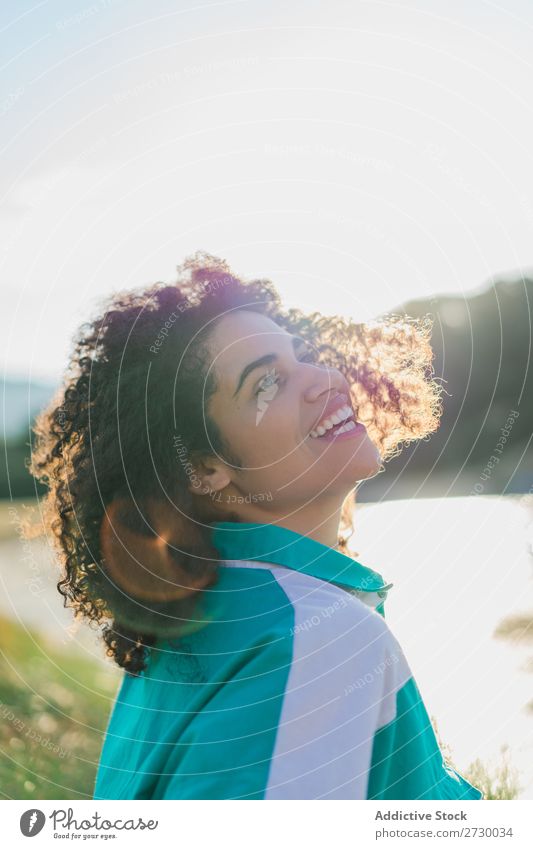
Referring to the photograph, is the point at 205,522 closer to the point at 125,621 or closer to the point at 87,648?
the point at 125,621

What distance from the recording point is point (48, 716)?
401 cm

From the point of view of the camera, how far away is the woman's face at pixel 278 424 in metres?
2.08

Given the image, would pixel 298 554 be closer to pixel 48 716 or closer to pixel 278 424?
pixel 278 424

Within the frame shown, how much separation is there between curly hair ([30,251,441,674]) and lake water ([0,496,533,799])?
0.46m

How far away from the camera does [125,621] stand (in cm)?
227

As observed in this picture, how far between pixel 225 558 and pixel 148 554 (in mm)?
283

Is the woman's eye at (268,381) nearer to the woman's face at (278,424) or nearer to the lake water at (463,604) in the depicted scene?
the woman's face at (278,424)

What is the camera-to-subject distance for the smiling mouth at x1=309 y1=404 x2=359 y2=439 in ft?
7.04

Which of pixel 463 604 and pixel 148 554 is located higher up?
pixel 148 554
